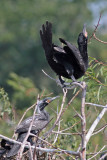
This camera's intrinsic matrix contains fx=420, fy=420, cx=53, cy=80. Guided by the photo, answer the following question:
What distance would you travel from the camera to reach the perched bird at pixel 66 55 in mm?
5707

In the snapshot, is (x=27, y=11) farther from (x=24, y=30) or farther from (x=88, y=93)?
(x=88, y=93)

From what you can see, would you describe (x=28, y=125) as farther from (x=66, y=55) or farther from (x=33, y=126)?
(x=66, y=55)

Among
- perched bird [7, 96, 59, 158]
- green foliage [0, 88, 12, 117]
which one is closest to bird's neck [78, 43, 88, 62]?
Answer: perched bird [7, 96, 59, 158]

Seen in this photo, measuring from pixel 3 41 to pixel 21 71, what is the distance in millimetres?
4116

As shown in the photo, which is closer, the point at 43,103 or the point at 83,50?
the point at 83,50

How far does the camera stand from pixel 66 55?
584cm

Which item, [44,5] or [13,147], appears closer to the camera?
[13,147]

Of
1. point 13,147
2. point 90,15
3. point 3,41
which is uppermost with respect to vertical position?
point 90,15

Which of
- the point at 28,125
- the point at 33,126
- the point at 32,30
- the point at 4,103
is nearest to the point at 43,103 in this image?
the point at 33,126

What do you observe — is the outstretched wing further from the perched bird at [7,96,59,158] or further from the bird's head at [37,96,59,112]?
the bird's head at [37,96,59,112]

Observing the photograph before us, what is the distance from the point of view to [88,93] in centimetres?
712

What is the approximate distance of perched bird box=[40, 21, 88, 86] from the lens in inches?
225

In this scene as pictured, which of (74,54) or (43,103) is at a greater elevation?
(74,54)

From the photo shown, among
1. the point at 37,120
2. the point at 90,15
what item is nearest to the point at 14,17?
the point at 90,15
